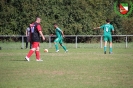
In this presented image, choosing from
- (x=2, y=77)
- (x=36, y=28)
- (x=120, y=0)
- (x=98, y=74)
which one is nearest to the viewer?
(x=2, y=77)

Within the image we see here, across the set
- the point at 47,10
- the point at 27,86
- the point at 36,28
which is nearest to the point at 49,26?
the point at 47,10

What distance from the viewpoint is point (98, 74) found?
47.8 ft

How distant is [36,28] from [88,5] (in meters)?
30.3

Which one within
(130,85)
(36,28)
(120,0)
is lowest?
(130,85)

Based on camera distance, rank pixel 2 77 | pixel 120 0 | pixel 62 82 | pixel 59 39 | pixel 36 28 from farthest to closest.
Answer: pixel 120 0 → pixel 59 39 → pixel 36 28 → pixel 2 77 → pixel 62 82

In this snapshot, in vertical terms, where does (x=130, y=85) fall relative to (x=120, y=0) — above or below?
below

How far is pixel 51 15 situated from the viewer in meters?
49.3

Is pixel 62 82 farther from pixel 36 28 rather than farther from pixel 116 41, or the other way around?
pixel 116 41

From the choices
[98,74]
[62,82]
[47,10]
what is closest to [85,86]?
[62,82]

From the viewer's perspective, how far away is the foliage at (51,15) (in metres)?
48.3

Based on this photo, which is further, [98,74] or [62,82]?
[98,74]

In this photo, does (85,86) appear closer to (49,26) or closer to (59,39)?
(59,39)

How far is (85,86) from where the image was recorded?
1153cm

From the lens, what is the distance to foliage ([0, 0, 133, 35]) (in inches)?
1902
